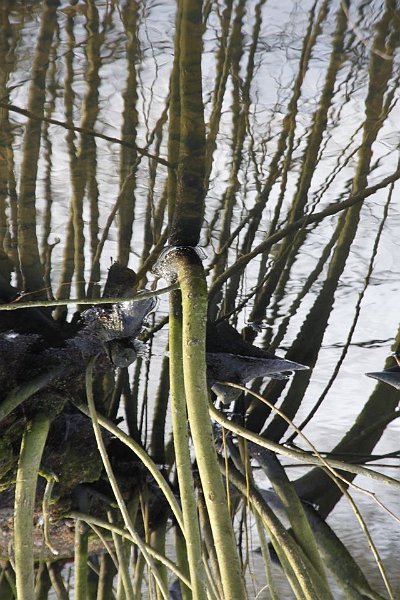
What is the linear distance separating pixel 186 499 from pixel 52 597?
4.37 ft

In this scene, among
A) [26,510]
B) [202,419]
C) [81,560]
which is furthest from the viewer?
[81,560]

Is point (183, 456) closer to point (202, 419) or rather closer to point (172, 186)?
point (202, 419)

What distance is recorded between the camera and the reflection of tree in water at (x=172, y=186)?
1.47ft

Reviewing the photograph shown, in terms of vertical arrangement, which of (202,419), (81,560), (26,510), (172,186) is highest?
(172,186)

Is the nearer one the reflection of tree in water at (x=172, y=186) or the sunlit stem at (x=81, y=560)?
the reflection of tree in water at (x=172, y=186)

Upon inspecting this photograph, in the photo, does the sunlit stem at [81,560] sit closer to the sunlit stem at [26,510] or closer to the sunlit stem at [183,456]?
the sunlit stem at [26,510]

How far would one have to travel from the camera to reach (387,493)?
1.41 meters

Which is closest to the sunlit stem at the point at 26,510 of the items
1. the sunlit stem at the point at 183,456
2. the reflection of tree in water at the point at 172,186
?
the reflection of tree in water at the point at 172,186

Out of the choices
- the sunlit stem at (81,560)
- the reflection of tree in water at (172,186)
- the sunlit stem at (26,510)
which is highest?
the reflection of tree in water at (172,186)

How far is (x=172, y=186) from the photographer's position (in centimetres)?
55

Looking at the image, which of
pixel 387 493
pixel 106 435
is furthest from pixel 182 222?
pixel 387 493

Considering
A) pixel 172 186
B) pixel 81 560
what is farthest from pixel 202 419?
pixel 81 560

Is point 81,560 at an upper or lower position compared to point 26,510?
lower

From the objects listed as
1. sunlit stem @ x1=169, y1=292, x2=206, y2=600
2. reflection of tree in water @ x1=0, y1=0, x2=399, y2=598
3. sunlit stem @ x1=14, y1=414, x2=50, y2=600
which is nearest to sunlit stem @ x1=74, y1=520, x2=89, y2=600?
reflection of tree in water @ x1=0, y1=0, x2=399, y2=598
